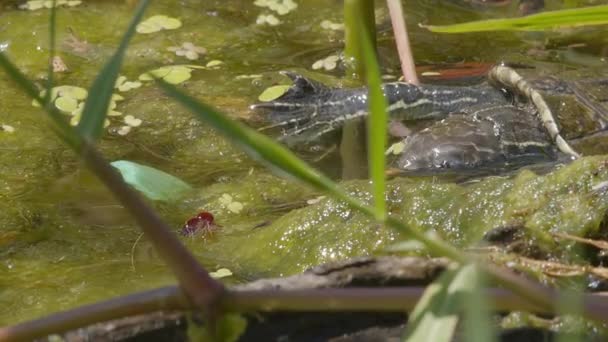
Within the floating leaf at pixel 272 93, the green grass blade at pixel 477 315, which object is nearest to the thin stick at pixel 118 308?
the green grass blade at pixel 477 315

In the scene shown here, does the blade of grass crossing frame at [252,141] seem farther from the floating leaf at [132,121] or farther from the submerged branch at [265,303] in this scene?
the floating leaf at [132,121]

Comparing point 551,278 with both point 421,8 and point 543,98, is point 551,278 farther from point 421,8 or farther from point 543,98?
point 421,8

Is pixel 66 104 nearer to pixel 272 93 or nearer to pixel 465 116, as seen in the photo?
pixel 272 93

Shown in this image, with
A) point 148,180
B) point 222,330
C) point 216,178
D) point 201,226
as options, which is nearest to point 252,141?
point 222,330

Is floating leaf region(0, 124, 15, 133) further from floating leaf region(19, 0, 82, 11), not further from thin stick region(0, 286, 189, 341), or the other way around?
thin stick region(0, 286, 189, 341)

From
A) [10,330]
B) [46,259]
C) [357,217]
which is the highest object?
[10,330]

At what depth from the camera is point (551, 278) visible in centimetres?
172

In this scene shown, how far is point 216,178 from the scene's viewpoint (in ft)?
10.8

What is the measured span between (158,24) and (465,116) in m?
1.58

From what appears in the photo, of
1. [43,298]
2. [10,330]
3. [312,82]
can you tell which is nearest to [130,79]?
[312,82]

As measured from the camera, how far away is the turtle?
3393mm

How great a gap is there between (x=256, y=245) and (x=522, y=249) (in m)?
0.91

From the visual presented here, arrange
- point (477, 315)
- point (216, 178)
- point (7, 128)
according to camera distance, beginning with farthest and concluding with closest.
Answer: point (7, 128) → point (216, 178) → point (477, 315)

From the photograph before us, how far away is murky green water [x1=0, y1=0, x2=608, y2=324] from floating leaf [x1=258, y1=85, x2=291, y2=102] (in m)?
0.07
